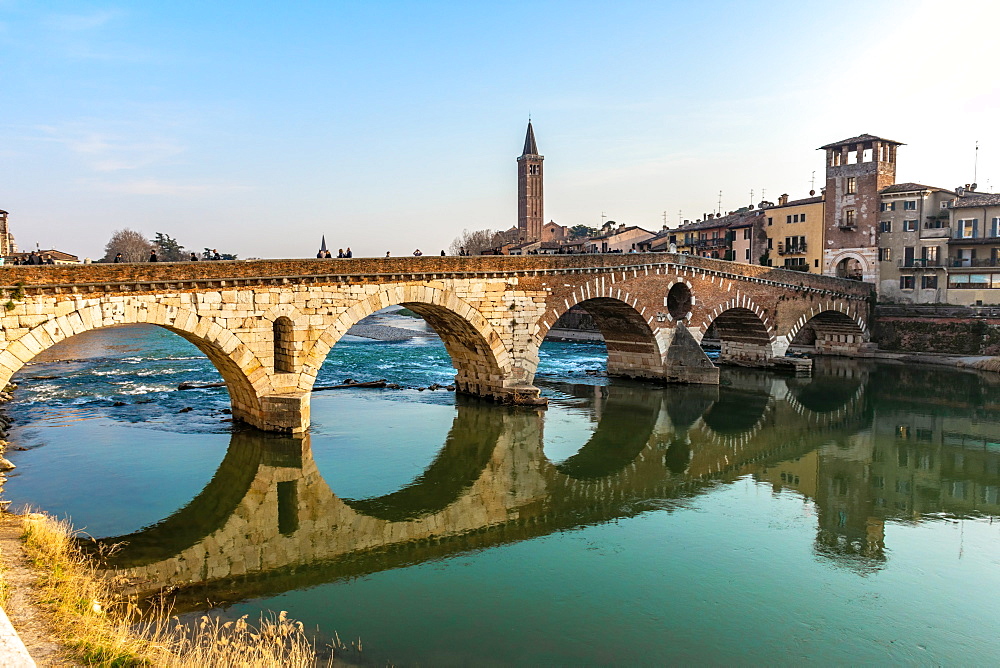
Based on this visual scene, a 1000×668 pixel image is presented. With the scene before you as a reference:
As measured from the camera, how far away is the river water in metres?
11.6

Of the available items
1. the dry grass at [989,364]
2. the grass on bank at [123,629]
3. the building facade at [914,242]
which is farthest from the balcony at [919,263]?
the grass on bank at [123,629]

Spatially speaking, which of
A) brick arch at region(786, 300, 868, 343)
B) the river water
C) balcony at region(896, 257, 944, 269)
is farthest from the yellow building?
the river water

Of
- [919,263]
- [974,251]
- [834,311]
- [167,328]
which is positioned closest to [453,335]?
[167,328]

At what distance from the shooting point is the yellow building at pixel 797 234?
51.7 metres

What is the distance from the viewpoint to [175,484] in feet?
60.8

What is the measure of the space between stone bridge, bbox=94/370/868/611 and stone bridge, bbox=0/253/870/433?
7.70 ft

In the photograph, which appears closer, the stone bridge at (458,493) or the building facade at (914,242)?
the stone bridge at (458,493)

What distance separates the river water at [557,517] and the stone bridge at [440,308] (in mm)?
2265

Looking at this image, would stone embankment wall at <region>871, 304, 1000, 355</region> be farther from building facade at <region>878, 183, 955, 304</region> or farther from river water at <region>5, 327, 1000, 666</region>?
river water at <region>5, 327, 1000, 666</region>

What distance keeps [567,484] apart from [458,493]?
311cm

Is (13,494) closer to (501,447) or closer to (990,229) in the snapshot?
(501,447)

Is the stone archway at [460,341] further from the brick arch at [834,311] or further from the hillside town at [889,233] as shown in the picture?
the brick arch at [834,311]

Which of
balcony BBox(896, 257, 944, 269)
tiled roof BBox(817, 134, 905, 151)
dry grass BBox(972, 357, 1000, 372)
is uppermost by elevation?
tiled roof BBox(817, 134, 905, 151)

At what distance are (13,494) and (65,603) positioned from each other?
9725mm
